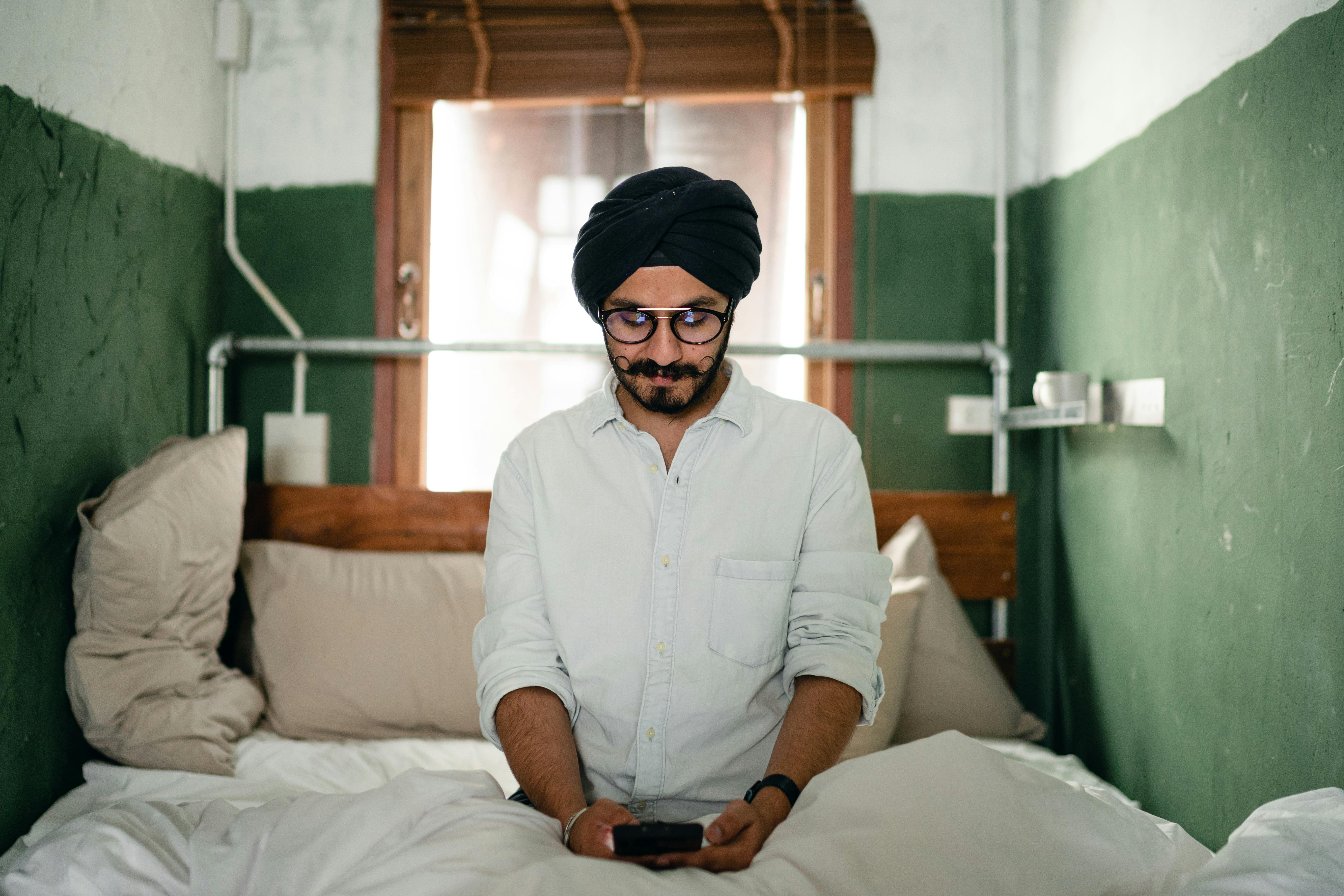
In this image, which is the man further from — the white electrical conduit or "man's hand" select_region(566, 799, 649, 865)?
the white electrical conduit

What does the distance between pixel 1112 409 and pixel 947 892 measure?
1256 mm

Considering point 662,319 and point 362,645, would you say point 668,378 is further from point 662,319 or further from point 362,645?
point 362,645

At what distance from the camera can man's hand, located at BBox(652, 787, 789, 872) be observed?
96 centimetres

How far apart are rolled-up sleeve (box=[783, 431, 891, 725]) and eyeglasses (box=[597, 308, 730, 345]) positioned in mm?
267

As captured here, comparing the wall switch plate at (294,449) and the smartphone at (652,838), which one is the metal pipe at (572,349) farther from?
the smartphone at (652,838)

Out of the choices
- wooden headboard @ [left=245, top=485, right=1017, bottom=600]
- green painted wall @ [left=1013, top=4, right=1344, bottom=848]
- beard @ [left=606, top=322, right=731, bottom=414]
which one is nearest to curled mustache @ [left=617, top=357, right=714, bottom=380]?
beard @ [left=606, top=322, right=731, bottom=414]

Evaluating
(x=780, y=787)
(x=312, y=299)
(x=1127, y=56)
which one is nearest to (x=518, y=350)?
(x=312, y=299)

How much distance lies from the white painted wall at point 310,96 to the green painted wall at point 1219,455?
1.81m

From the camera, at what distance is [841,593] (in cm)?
126

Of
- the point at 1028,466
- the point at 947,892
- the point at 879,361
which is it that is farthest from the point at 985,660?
the point at 947,892

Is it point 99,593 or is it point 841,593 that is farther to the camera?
point 99,593

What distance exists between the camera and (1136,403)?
5.62 feet

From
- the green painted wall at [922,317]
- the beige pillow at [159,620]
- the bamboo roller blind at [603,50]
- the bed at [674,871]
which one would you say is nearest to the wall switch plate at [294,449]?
the beige pillow at [159,620]

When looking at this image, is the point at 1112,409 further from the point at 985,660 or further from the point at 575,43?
the point at 575,43
